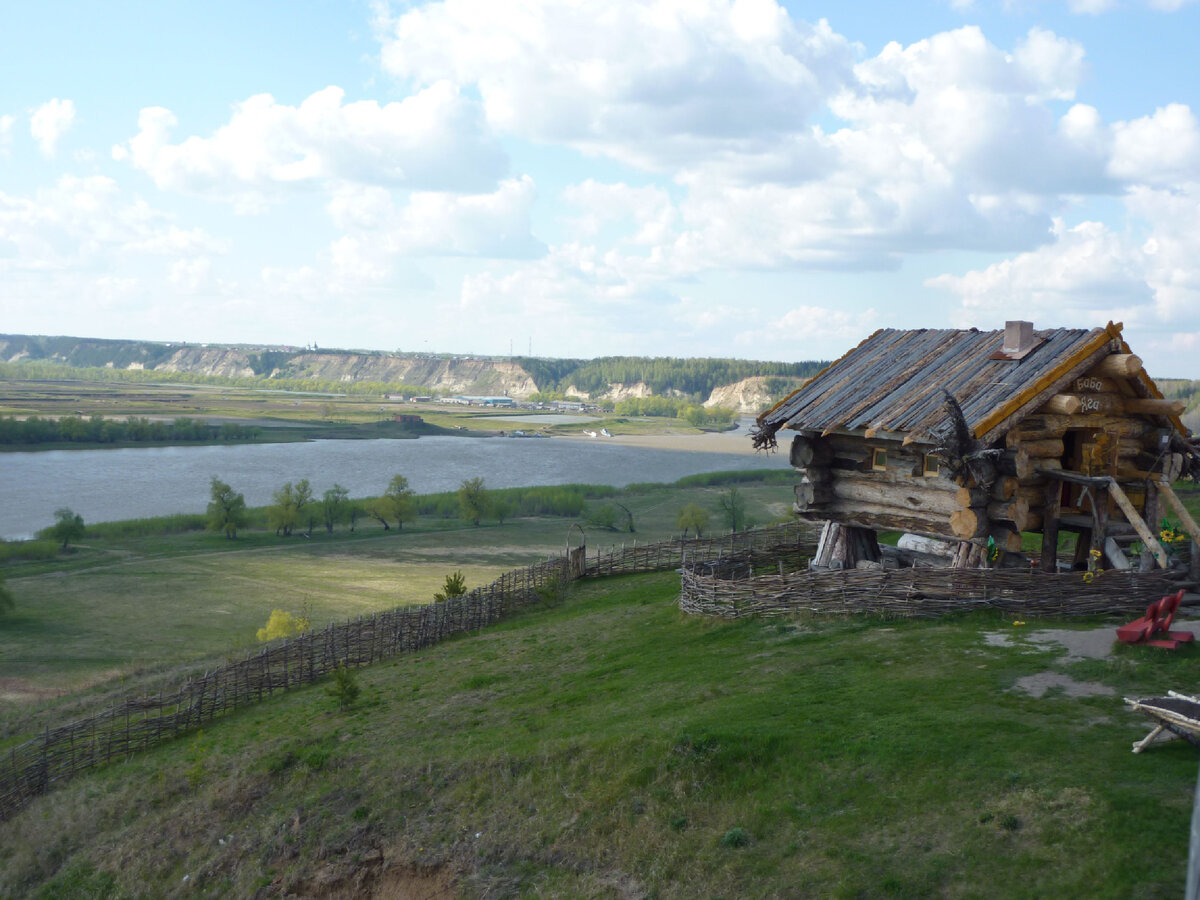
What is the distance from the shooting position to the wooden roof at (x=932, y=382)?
16.3 metres

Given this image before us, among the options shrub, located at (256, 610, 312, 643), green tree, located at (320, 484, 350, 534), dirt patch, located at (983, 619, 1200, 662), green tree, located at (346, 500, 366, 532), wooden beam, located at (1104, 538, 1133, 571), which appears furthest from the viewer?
green tree, located at (346, 500, 366, 532)

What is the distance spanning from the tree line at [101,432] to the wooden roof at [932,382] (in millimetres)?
121185

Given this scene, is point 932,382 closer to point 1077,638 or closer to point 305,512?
point 1077,638

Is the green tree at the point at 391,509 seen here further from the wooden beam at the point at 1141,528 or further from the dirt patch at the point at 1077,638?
the dirt patch at the point at 1077,638

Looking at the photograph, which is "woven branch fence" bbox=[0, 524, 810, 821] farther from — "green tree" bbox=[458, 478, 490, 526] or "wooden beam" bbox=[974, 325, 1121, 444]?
"green tree" bbox=[458, 478, 490, 526]

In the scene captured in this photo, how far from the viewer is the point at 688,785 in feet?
37.5

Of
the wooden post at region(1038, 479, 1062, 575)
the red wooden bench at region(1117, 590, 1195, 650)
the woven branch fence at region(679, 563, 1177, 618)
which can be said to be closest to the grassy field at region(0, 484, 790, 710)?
the woven branch fence at region(679, 563, 1177, 618)

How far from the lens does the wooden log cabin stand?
16.3 metres

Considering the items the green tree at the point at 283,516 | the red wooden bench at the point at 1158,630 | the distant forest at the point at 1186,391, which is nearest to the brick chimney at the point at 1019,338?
the red wooden bench at the point at 1158,630

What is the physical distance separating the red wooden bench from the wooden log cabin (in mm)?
2852

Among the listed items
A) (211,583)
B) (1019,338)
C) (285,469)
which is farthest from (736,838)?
(285,469)

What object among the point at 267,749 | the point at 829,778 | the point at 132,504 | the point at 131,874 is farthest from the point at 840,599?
the point at 132,504

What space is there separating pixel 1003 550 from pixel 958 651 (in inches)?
143

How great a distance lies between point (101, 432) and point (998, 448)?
128689mm
